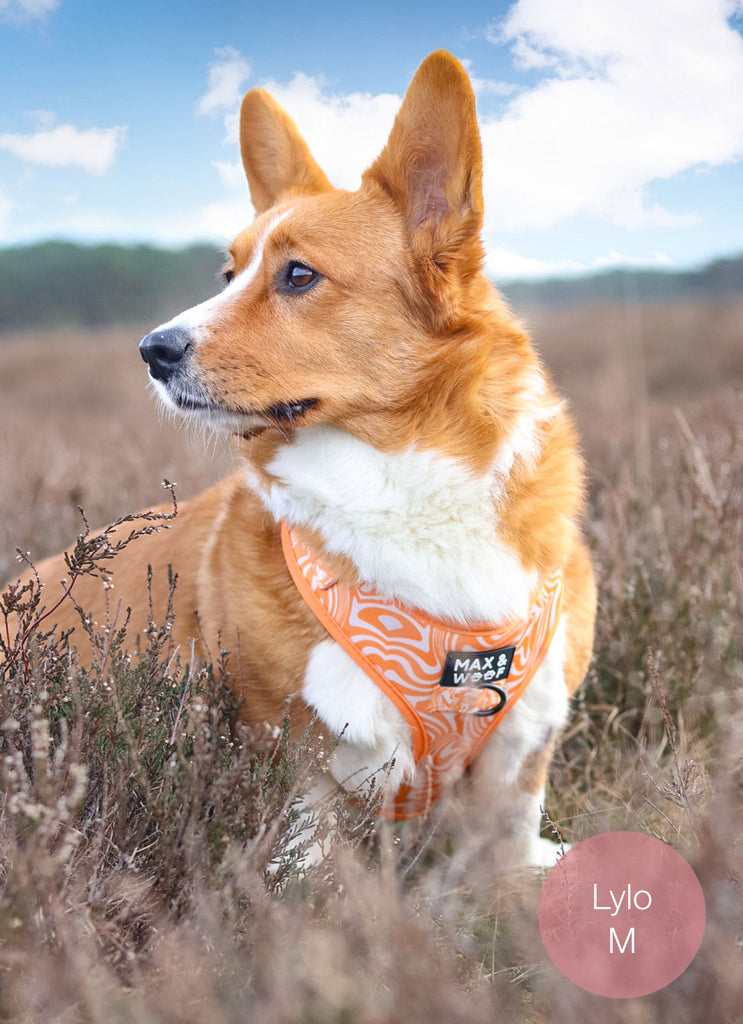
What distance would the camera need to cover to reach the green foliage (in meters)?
24.5

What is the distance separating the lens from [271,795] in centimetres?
202

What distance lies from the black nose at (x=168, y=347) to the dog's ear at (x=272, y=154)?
0.90 metres

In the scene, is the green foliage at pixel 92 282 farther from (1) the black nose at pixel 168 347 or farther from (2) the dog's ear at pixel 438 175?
(1) the black nose at pixel 168 347

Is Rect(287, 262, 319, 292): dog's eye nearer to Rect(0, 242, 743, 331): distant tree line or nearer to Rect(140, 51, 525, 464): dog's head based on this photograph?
Rect(140, 51, 525, 464): dog's head

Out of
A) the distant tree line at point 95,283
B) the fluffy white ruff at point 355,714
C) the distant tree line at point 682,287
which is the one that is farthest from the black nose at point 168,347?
the distant tree line at point 95,283

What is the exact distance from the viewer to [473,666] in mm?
2299

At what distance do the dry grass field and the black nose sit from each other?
74 centimetres

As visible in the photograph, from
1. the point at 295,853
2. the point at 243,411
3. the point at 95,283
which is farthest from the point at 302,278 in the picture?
the point at 95,283

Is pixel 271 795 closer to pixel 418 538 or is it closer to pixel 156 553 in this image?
pixel 418 538

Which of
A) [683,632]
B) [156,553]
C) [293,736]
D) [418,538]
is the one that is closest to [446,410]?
[418,538]

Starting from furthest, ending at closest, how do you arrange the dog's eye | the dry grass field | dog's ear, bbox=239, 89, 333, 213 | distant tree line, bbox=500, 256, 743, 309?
distant tree line, bbox=500, 256, 743, 309 < dog's ear, bbox=239, 89, 333, 213 < the dog's eye < the dry grass field

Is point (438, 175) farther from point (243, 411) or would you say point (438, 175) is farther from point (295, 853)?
point (295, 853)

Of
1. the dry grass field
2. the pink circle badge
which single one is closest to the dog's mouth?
the dry grass field

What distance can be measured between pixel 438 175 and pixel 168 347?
0.92 m
